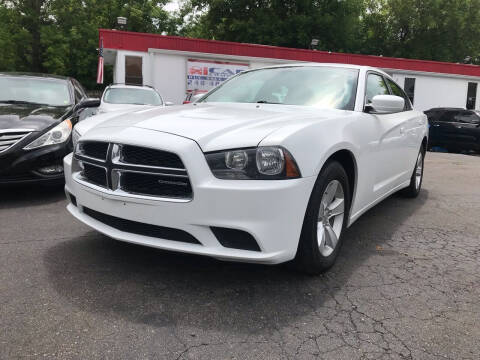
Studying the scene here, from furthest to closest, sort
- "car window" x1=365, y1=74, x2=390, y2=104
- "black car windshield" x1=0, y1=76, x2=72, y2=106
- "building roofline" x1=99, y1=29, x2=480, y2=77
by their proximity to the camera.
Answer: "building roofline" x1=99, y1=29, x2=480, y2=77, "black car windshield" x1=0, y1=76, x2=72, y2=106, "car window" x1=365, y1=74, x2=390, y2=104

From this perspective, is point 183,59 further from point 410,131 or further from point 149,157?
point 149,157

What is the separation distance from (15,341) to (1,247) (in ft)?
4.99

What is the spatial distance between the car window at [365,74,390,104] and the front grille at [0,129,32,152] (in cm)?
355

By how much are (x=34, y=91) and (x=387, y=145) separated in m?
4.79

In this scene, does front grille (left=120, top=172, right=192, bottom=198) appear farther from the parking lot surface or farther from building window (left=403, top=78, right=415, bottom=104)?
building window (left=403, top=78, right=415, bottom=104)

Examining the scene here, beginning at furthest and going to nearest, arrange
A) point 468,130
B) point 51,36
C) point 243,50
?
point 51,36 → point 243,50 → point 468,130

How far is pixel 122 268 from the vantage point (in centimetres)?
305

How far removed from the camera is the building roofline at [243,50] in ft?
51.1

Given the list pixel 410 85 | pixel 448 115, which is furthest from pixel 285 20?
pixel 448 115

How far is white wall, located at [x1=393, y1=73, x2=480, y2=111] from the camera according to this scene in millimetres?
19812

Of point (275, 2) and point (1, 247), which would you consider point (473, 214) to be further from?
point (275, 2)

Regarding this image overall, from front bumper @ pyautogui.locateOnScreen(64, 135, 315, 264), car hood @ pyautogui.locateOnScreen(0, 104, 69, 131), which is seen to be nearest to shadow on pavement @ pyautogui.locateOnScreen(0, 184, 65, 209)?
car hood @ pyautogui.locateOnScreen(0, 104, 69, 131)

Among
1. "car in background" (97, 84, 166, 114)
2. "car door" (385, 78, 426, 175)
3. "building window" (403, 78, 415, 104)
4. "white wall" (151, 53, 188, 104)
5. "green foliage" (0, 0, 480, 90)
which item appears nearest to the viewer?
"car door" (385, 78, 426, 175)

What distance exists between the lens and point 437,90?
2017cm
